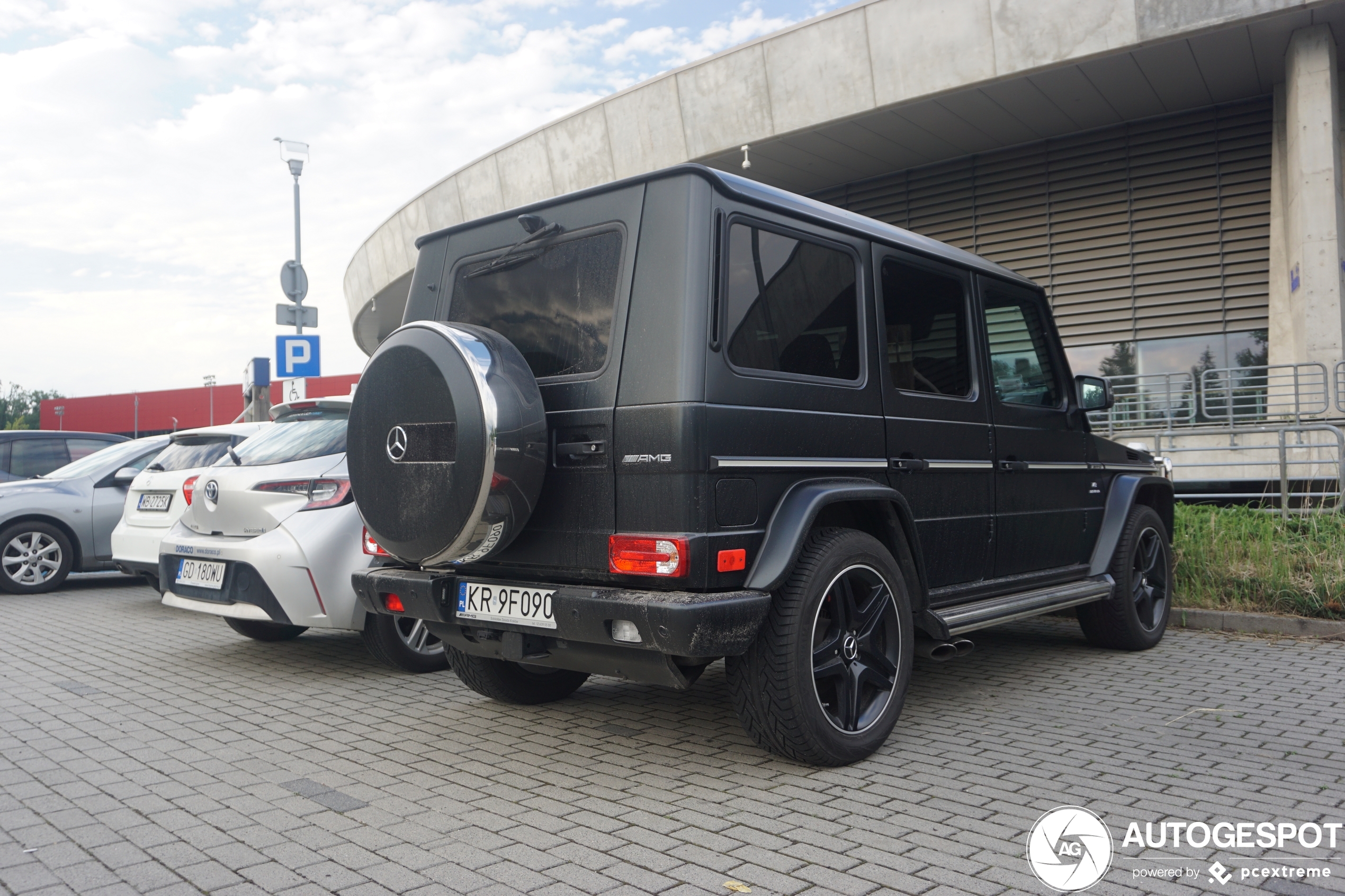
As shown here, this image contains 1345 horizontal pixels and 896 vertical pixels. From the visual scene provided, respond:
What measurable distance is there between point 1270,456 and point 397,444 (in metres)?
11.1

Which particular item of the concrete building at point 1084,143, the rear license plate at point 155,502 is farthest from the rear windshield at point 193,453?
the concrete building at point 1084,143

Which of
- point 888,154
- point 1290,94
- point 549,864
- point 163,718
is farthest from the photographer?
point 888,154

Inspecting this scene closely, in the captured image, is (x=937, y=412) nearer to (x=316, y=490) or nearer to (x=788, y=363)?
(x=788, y=363)

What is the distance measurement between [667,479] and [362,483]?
137 cm

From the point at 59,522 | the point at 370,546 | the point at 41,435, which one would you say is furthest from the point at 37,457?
the point at 370,546

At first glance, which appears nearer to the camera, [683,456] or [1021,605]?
[683,456]

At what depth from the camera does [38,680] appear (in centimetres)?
566

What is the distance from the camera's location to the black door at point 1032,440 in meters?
5.16

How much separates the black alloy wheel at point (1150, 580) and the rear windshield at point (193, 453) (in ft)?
20.4

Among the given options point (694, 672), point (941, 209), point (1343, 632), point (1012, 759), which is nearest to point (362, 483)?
point (694, 672)

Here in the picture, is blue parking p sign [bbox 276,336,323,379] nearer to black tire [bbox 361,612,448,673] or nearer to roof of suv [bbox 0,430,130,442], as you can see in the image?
roof of suv [bbox 0,430,130,442]

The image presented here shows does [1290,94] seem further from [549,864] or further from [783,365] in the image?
[549,864]

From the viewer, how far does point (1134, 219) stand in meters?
14.5

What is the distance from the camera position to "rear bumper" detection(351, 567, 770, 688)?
3.30 metres
